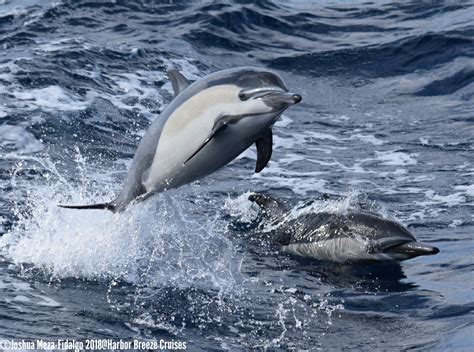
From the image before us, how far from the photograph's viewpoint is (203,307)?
9.48 m

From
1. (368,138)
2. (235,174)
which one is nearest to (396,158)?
(368,138)

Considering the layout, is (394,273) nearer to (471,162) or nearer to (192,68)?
(471,162)

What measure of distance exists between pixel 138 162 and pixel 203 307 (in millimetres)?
1467

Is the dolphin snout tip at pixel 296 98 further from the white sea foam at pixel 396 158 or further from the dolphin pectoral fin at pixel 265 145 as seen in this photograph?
the white sea foam at pixel 396 158

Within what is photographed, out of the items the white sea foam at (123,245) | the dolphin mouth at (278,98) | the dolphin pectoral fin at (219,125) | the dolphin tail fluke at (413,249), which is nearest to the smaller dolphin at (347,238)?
the dolphin tail fluke at (413,249)

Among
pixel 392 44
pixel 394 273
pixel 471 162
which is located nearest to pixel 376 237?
pixel 394 273

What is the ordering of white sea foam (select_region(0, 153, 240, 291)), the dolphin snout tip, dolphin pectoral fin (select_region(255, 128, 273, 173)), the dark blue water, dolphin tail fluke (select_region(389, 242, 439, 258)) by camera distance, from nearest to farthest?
the dolphin snout tip < dolphin pectoral fin (select_region(255, 128, 273, 173)) < the dark blue water < white sea foam (select_region(0, 153, 240, 291)) < dolphin tail fluke (select_region(389, 242, 439, 258))

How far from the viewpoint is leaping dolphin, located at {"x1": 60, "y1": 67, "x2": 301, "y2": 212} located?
8.63 metres

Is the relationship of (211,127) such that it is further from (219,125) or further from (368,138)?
(368,138)

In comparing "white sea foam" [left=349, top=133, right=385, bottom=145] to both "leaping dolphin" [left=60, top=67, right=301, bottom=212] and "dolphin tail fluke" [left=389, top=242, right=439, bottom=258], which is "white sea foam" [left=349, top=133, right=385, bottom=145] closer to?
"dolphin tail fluke" [left=389, top=242, right=439, bottom=258]

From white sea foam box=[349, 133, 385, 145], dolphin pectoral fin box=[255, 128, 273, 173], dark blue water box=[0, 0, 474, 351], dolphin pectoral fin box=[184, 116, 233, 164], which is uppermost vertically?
dolphin pectoral fin box=[184, 116, 233, 164]

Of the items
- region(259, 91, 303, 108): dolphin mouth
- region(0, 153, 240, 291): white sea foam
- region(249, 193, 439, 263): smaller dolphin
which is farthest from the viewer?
region(249, 193, 439, 263): smaller dolphin

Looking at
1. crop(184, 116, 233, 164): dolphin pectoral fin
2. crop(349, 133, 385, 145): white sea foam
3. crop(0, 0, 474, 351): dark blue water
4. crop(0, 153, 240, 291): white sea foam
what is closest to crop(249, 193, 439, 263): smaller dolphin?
crop(0, 0, 474, 351): dark blue water

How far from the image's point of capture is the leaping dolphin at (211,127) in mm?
8633
